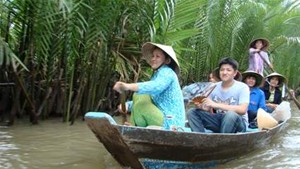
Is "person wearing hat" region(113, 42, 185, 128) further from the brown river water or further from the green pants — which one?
the brown river water

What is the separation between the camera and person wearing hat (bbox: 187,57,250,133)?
471 cm

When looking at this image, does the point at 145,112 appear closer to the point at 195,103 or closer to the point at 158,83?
the point at 158,83

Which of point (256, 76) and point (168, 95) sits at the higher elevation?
point (256, 76)

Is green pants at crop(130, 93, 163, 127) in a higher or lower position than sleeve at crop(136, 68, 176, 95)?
lower

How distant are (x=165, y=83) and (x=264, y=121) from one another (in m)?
2.24

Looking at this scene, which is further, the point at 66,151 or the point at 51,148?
the point at 51,148

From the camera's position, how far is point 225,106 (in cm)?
467

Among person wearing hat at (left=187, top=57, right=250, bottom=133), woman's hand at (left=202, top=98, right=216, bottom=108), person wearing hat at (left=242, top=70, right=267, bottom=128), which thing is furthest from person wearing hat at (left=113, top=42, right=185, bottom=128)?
person wearing hat at (left=242, top=70, right=267, bottom=128)

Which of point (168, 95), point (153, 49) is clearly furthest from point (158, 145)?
point (153, 49)

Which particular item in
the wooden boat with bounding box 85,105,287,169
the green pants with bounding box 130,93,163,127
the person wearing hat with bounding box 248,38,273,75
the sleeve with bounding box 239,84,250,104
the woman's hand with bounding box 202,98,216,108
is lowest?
the wooden boat with bounding box 85,105,287,169

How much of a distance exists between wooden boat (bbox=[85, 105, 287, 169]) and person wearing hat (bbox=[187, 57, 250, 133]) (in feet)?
0.85

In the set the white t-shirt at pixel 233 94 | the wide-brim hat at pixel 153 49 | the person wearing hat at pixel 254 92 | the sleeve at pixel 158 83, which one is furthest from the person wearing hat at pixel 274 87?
the sleeve at pixel 158 83

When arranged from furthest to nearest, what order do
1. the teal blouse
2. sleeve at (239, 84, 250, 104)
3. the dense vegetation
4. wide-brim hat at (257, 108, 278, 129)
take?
the dense vegetation < wide-brim hat at (257, 108, 278, 129) < sleeve at (239, 84, 250, 104) < the teal blouse

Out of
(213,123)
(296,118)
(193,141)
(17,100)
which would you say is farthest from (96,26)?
(296,118)
